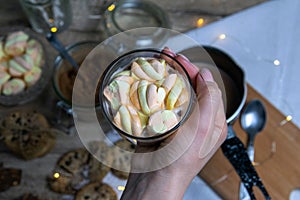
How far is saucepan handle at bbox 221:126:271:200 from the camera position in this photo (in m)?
0.57

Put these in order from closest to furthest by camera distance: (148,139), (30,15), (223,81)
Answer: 1. (148,139)
2. (223,81)
3. (30,15)

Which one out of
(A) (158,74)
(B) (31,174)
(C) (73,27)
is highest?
(A) (158,74)

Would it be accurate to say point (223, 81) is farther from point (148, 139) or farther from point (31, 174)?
point (31, 174)

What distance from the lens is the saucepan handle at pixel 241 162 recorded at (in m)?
0.57

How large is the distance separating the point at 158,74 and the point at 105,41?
0.75 feet

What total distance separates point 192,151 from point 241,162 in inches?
5.0

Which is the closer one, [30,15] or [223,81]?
[223,81]

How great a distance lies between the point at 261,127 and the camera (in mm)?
625

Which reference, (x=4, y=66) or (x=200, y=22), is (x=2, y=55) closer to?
(x=4, y=66)

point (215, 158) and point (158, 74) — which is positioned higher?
point (158, 74)

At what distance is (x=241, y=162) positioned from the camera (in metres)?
0.57

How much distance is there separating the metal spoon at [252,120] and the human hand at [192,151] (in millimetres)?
130

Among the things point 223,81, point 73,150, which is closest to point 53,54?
point 73,150

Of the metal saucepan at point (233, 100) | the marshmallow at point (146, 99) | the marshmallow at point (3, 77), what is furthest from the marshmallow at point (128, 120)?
the marshmallow at point (3, 77)
